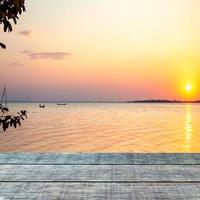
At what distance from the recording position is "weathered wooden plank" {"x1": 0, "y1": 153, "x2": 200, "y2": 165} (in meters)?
3.87

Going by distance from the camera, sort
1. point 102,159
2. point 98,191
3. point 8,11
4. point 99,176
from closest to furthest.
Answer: point 8,11 < point 98,191 < point 99,176 < point 102,159

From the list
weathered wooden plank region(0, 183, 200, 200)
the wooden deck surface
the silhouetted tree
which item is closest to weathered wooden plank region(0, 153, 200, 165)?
the wooden deck surface

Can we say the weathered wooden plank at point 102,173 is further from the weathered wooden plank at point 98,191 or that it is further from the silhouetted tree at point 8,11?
→ the silhouetted tree at point 8,11

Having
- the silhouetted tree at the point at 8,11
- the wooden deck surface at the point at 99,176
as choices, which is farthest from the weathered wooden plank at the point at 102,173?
the silhouetted tree at the point at 8,11

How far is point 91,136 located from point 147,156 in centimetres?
3742

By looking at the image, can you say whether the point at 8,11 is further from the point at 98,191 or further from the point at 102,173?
the point at 102,173

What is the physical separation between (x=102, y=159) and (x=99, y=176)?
57 cm

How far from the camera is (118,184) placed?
3.20 m

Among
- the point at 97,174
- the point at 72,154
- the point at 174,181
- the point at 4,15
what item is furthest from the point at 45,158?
the point at 4,15

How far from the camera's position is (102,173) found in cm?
350

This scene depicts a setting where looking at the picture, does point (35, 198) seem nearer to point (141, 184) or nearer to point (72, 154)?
point (141, 184)

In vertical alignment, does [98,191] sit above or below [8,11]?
below

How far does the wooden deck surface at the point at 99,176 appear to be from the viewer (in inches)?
117

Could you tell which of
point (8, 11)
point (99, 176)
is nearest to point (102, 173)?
point (99, 176)
